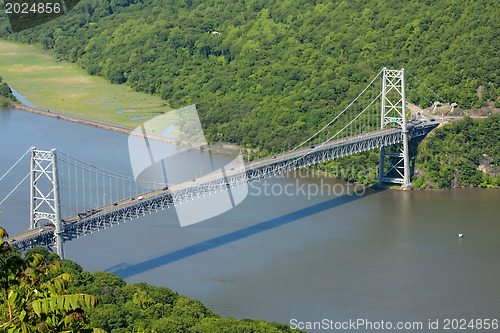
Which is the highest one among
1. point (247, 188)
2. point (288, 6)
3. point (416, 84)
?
point (288, 6)

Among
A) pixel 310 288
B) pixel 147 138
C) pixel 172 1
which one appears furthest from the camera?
pixel 172 1

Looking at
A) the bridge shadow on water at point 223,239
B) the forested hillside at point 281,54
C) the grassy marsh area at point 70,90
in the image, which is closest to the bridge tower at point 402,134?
the forested hillside at point 281,54

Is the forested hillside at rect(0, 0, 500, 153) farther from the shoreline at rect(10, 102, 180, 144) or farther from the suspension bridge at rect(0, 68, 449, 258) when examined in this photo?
the shoreline at rect(10, 102, 180, 144)

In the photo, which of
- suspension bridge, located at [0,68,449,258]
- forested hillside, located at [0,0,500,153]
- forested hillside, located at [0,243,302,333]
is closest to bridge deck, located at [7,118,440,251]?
suspension bridge, located at [0,68,449,258]

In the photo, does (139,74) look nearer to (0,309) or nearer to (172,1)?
(172,1)

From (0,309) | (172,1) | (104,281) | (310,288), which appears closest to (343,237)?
(310,288)
